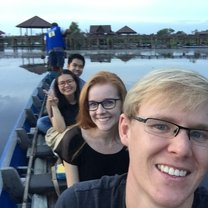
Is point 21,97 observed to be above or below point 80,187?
below

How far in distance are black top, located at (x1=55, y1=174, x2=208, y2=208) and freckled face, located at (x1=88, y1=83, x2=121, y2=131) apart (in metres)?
1.25

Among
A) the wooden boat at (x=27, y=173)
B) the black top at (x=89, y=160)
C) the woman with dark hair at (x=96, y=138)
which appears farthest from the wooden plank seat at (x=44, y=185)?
the black top at (x=89, y=160)

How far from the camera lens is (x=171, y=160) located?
1.25 meters

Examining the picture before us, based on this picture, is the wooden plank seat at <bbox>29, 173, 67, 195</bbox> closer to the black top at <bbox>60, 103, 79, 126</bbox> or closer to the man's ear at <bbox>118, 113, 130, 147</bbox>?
the black top at <bbox>60, 103, 79, 126</bbox>

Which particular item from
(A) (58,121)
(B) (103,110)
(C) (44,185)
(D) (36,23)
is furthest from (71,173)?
(D) (36,23)

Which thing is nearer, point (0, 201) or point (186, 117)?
point (186, 117)

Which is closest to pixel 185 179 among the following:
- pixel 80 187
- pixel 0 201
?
pixel 80 187

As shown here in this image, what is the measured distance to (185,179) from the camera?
1.28 m

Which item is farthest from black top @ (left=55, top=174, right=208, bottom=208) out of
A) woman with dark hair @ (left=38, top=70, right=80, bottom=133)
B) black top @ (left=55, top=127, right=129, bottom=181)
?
woman with dark hair @ (left=38, top=70, right=80, bottom=133)

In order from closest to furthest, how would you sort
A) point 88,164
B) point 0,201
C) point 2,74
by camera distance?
1. point 88,164
2. point 0,201
3. point 2,74

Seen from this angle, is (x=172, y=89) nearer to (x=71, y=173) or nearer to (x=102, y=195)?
(x=102, y=195)

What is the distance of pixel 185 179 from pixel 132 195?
9.6 inches

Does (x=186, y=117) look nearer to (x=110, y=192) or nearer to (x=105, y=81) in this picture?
(x=110, y=192)

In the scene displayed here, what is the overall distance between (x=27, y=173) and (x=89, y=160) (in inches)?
55.3
